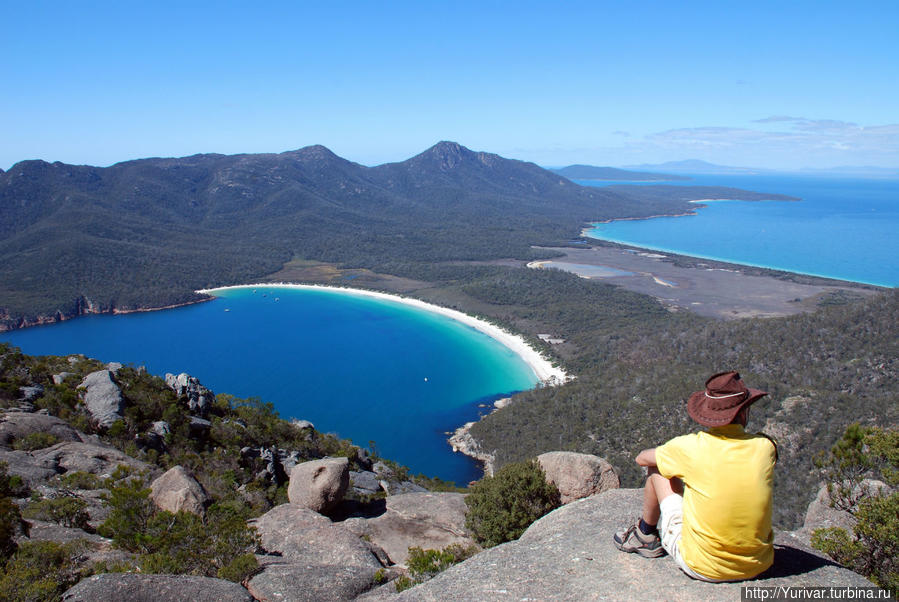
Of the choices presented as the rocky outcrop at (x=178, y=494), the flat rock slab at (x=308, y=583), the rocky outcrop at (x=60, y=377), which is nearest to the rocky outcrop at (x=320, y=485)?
the rocky outcrop at (x=178, y=494)

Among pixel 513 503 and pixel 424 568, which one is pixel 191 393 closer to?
pixel 513 503

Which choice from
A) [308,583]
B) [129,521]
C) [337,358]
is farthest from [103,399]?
[337,358]

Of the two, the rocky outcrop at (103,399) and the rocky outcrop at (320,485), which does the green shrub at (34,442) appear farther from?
the rocky outcrop at (320,485)

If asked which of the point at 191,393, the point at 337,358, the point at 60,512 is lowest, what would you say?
the point at 337,358

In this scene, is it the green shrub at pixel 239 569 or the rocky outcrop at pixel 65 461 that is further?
the rocky outcrop at pixel 65 461

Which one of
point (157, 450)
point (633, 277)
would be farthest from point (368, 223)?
point (157, 450)

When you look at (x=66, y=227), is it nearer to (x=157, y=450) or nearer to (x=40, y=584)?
(x=157, y=450)

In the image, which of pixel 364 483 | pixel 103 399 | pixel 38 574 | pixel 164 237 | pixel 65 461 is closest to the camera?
pixel 38 574
